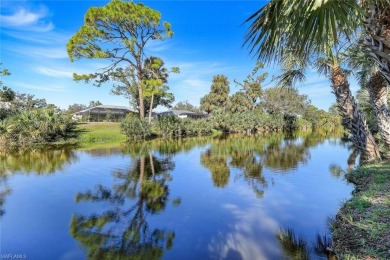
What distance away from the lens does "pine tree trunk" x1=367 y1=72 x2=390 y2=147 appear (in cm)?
969

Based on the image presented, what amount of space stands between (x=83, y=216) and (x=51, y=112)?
2045 cm

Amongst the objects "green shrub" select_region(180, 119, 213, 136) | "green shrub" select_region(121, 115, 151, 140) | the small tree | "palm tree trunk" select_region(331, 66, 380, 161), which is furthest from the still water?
the small tree

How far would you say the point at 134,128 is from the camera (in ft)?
88.1

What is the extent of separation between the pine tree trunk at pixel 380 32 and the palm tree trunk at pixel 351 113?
19.2 ft

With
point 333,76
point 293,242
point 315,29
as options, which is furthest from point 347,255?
point 333,76

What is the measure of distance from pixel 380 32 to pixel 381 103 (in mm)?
7371

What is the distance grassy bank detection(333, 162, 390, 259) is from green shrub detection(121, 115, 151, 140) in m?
22.9

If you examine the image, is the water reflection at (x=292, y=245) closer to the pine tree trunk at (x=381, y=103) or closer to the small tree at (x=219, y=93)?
the pine tree trunk at (x=381, y=103)

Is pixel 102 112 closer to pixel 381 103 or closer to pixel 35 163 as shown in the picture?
pixel 35 163

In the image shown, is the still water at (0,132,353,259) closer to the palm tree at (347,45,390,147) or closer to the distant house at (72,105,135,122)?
the palm tree at (347,45,390,147)

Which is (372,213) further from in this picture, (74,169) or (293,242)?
(74,169)

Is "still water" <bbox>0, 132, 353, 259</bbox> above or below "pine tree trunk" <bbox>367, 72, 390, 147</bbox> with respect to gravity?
below

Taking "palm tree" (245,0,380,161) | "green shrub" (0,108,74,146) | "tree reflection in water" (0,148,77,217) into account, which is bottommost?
"tree reflection in water" (0,148,77,217)

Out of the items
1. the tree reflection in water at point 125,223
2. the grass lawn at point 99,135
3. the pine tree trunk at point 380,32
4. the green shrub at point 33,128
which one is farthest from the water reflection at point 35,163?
the pine tree trunk at point 380,32
